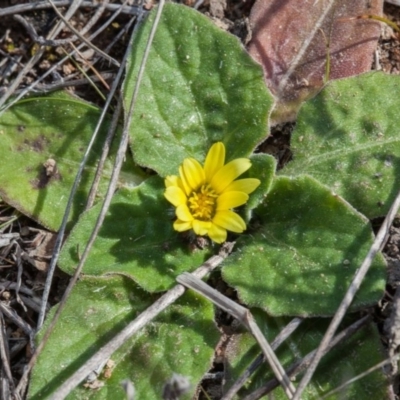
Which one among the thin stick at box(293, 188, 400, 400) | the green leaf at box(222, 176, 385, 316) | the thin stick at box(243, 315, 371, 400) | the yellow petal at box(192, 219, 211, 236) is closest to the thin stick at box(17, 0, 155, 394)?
the yellow petal at box(192, 219, 211, 236)

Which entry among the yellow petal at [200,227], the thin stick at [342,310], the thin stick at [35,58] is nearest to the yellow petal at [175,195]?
the yellow petal at [200,227]

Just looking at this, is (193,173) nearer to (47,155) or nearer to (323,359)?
(47,155)

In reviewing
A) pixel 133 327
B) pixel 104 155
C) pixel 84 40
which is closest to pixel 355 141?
pixel 104 155

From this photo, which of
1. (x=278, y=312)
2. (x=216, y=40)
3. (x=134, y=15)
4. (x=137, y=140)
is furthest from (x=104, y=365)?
(x=134, y=15)

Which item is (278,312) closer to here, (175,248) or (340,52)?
(175,248)

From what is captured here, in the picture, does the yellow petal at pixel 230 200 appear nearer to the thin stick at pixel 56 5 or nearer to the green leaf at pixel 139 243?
the green leaf at pixel 139 243

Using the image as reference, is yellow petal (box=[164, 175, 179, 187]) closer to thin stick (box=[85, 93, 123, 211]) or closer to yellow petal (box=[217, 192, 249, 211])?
yellow petal (box=[217, 192, 249, 211])
